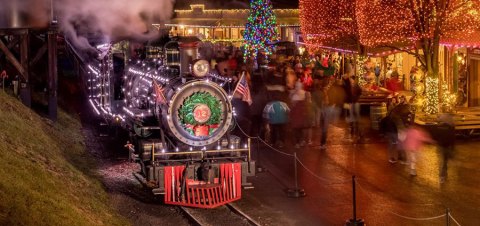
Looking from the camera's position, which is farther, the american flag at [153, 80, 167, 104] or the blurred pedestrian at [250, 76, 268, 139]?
the blurred pedestrian at [250, 76, 268, 139]

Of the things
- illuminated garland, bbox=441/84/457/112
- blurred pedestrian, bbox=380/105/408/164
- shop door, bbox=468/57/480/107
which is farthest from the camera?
shop door, bbox=468/57/480/107

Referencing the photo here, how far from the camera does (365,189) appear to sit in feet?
45.9

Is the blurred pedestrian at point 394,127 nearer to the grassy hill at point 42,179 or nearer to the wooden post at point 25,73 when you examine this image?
the grassy hill at point 42,179

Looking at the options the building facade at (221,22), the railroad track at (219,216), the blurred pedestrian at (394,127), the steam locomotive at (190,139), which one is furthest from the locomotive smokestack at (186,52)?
the building facade at (221,22)

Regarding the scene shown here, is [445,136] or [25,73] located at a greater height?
[25,73]

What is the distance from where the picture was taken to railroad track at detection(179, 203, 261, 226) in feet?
38.9

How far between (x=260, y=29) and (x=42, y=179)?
37.7m

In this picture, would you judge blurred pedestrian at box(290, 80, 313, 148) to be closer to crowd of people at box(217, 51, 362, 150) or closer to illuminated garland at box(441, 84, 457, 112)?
crowd of people at box(217, 51, 362, 150)

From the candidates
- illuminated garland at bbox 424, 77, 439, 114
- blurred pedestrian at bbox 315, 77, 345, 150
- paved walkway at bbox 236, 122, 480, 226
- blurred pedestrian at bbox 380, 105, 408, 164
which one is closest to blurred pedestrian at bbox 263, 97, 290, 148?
paved walkway at bbox 236, 122, 480, 226

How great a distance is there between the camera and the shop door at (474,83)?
80.4 feet

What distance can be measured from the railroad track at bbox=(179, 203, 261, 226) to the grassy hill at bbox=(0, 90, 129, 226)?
1.29 metres

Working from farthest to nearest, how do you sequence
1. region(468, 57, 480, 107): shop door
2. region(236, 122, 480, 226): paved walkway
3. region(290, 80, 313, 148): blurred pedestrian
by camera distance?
region(468, 57, 480, 107): shop door → region(290, 80, 313, 148): blurred pedestrian → region(236, 122, 480, 226): paved walkway

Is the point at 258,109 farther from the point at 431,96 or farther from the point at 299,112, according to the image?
the point at 431,96

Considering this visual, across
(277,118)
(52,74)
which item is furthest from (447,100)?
(52,74)
